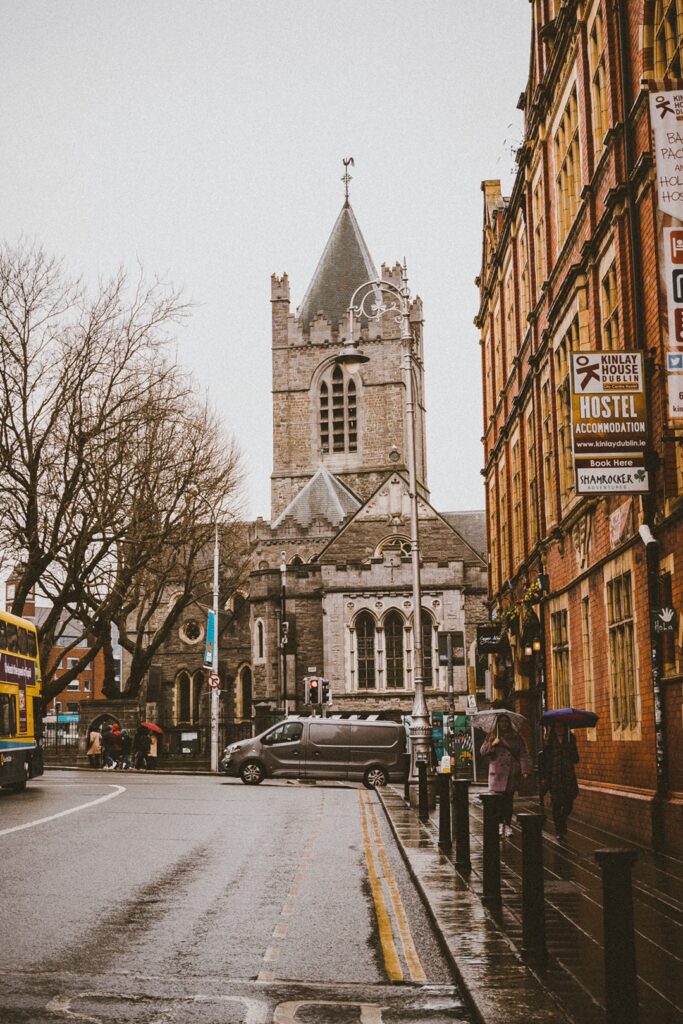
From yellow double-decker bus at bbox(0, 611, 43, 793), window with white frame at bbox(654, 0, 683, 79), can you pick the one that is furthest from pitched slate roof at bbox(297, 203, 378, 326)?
window with white frame at bbox(654, 0, 683, 79)

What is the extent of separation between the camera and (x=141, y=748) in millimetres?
39219

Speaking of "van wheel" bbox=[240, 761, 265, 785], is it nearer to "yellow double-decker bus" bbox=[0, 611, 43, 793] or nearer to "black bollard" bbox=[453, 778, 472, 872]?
"yellow double-decker bus" bbox=[0, 611, 43, 793]

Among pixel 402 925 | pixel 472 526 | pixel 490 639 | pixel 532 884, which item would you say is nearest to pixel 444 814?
pixel 402 925

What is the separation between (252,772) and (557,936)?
21.9 metres

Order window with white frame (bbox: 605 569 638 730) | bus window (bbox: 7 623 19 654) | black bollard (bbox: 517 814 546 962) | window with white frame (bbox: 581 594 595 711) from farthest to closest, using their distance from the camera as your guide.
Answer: bus window (bbox: 7 623 19 654)
window with white frame (bbox: 581 594 595 711)
window with white frame (bbox: 605 569 638 730)
black bollard (bbox: 517 814 546 962)

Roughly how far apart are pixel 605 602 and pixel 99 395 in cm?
2028

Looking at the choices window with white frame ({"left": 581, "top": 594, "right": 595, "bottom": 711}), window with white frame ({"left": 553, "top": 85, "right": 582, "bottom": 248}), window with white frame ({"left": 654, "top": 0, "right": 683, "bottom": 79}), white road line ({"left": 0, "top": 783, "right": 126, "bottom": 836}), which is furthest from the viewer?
window with white frame ({"left": 553, "top": 85, "right": 582, "bottom": 248})

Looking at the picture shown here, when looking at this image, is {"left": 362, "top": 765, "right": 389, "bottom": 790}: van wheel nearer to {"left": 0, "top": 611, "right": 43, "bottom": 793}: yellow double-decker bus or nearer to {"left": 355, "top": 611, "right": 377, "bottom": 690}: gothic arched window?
{"left": 0, "top": 611, "right": 43, "bottom": 793}: yellow double-decker bus

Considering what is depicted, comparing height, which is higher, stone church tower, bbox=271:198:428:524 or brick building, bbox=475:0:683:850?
stone church tower, bbox=271:198:428:524

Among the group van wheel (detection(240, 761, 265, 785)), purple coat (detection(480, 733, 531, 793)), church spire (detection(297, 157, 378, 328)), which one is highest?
church spire (detection(297, 157, 378, 328))

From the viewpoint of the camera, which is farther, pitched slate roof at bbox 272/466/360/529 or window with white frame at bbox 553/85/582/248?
pitched slate roof at bbox 272/466/360/529

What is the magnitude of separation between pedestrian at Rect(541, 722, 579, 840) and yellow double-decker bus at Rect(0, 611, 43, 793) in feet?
38.9

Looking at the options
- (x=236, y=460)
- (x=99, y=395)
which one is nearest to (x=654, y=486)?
(x=99, y=395)

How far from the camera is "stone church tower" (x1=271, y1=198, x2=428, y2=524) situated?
71625mm
